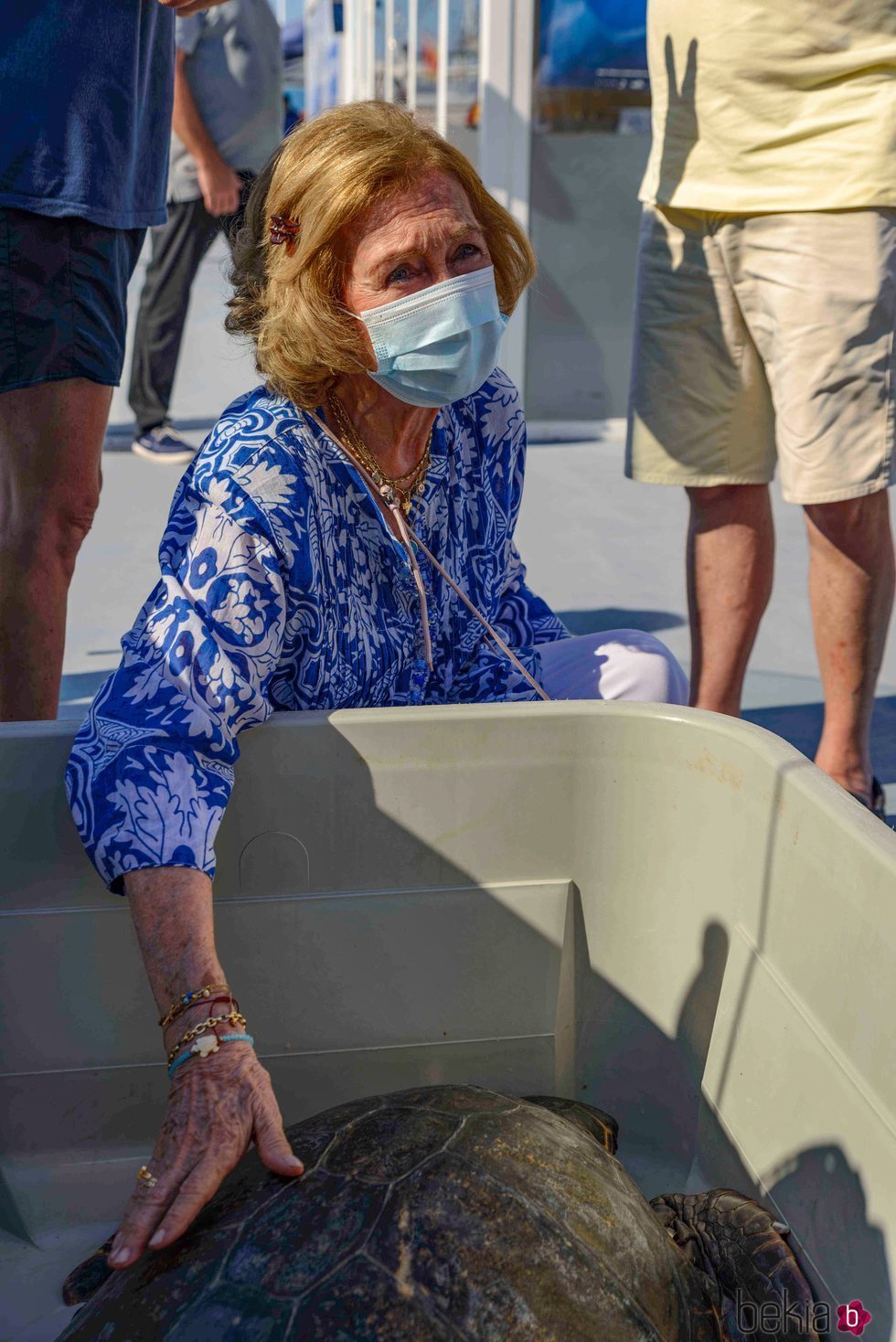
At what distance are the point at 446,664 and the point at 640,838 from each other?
36cm

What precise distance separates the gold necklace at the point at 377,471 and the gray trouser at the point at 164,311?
2.79m

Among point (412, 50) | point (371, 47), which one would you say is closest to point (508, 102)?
point (412, 50)

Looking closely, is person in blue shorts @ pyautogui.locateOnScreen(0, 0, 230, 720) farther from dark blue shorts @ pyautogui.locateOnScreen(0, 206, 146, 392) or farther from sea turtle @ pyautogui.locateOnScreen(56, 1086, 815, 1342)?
sea turtle @ pyautogui.locateOnScreen(56, 1086, 815, 1342)

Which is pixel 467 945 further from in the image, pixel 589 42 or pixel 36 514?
pixel 589 42

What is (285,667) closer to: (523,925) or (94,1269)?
(523,925)

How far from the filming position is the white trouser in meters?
1.66

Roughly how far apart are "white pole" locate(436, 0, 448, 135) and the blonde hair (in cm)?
399

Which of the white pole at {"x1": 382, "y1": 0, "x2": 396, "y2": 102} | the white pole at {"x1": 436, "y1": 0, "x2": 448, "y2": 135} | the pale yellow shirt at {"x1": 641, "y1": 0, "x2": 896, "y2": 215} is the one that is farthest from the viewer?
the white pole at {"x1": 382, "y1": 0, "x2": 396, "y2": 102}

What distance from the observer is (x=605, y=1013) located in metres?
1.42

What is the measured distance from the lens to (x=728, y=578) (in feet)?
6.97

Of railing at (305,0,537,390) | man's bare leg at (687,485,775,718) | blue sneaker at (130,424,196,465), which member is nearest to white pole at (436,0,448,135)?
railing at (305,0,537,390)

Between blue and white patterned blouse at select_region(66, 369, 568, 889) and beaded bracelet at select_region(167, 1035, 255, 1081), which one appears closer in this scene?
beaded bracelet at select_region(167, 1035, 255, 1081)

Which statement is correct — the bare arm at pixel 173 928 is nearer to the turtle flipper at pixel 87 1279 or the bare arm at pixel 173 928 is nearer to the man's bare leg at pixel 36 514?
the turtle flipper at pixel 87 1279

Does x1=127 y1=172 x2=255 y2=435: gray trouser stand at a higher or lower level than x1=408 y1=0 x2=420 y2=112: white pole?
lower
